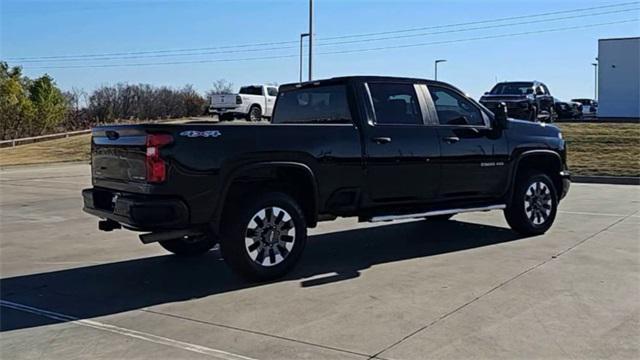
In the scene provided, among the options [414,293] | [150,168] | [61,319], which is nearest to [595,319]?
[414,293]

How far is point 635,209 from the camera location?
37.8ft

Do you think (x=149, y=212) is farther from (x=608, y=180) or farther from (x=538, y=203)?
(x=608, y=180)

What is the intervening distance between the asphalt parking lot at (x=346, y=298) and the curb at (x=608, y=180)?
24.3 feet

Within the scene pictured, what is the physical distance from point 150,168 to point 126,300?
1.20 m

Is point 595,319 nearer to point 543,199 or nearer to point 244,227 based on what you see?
point 244,227

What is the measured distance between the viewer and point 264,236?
6.43 metres

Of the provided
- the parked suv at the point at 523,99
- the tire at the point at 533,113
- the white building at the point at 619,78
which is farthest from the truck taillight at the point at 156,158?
the white building at the point at 619,78

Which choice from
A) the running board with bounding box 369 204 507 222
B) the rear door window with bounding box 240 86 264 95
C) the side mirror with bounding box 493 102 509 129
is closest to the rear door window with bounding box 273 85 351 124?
the running board with bounding box 369 204 507 222

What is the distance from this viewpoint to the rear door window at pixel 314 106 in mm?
7469

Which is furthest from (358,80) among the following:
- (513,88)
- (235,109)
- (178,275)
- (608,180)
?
(235,109)

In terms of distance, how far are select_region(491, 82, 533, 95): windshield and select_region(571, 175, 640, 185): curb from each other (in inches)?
371

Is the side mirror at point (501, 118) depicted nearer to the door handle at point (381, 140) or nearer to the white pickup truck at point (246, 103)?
the door handle at point (381, 140)

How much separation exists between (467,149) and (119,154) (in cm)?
411

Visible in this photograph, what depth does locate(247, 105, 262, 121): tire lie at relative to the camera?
1250 inches
